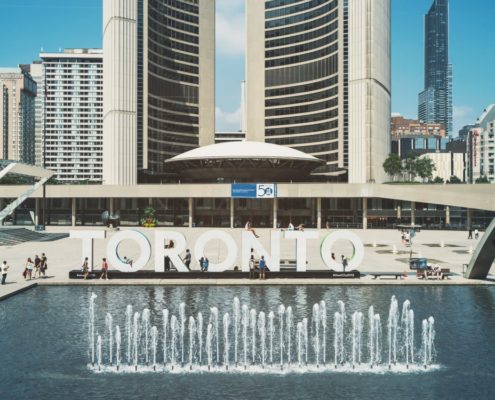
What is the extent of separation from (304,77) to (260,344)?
126452 mm

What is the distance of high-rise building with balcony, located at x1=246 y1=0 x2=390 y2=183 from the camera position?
11738 cm

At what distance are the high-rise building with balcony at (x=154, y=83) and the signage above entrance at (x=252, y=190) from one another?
32.3 m

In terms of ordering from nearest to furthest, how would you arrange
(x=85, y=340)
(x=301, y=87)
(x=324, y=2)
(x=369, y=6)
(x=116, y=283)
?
1. (x=85, y=340)
2. (x=116, y=283)
3. (x=369, y=6)
4. (x=324, y=2)
5. (x=301, y=87)

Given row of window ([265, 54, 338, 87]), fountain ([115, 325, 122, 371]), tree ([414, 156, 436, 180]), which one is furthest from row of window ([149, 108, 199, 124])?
fountain ([115, 325, 122, 371])

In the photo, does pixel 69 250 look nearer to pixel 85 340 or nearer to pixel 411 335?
pixel 85 340

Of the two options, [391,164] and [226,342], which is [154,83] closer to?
[391,164]

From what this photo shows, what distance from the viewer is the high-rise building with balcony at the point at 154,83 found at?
117m

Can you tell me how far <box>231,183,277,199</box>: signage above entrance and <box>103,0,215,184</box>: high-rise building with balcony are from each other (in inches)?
1273

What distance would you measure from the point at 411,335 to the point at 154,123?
118 metres

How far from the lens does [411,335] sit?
25.2m

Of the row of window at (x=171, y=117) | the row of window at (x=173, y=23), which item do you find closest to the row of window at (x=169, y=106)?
the row of window at (x=171, y=117)

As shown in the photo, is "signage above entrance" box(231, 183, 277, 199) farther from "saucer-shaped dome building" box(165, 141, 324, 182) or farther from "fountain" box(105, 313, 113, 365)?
"fountain" box(105, 313, 113, 365)

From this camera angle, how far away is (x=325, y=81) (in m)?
136

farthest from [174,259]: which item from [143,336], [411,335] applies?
[411,335]
